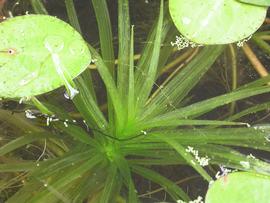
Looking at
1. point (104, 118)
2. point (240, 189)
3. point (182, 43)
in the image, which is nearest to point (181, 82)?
point (182, 43)

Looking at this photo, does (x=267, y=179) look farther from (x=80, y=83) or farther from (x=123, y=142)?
(x=80, y=83)

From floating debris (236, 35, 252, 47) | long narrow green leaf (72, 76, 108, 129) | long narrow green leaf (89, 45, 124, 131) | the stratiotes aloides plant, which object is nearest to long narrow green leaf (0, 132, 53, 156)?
the stratiotes aloides plant

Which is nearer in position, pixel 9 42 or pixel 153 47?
pixel 9 42

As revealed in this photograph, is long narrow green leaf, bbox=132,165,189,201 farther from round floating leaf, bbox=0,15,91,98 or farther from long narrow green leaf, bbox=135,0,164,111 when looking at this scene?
round floating leaf, bbox=0,15,91,98

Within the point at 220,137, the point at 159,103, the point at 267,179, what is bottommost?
the point at 267,179

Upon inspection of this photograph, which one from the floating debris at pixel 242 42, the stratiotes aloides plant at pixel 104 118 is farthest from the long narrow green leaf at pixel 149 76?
the floating debris at pixel 242 42

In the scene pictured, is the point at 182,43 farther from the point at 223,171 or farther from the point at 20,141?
the point at 20,141

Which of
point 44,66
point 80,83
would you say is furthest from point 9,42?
point 80,83
